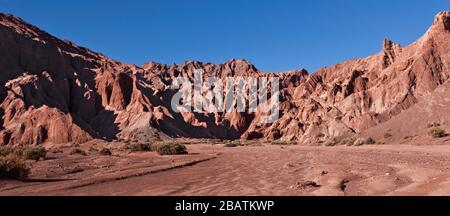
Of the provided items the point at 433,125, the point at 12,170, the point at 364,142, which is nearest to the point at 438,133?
the point at 433,125

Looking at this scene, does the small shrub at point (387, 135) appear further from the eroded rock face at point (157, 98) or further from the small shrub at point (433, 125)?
the eroded rock face at point (157, 98)

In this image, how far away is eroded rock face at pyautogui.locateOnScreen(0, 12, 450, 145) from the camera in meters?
65.2

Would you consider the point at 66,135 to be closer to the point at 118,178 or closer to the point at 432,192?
the point at 118,178

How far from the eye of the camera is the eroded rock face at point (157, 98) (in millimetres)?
65188

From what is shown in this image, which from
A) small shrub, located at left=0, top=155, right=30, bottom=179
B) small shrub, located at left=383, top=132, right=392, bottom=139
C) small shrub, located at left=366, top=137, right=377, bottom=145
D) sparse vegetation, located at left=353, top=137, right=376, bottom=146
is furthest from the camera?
sparse vegetation, located at left=353, top=137, right=376, bottom=146

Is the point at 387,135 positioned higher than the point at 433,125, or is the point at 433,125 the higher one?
the point at 433,125

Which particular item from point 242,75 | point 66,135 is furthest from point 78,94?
point 242,75

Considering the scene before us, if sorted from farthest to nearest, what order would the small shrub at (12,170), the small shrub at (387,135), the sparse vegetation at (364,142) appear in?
the sparse vegetation at (364,142) → the small shrub at (387,135) → the small shrub at (12,170)

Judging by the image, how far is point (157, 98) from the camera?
106625 millimetres

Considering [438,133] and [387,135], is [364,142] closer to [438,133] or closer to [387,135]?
[387,135]

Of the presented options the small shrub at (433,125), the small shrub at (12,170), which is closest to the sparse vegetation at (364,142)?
the small shrub at (433,125)

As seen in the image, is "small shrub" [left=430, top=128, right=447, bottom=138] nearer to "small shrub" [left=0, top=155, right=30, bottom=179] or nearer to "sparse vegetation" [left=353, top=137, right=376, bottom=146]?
"sparse vegetation" [left=353, top=137, right=376, bottom=146]

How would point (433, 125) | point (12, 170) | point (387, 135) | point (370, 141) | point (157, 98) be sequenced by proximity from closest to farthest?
→ point (12, 170) → point (433, 125) → point (370, 141) → point (387, 135) → point (157, 98)

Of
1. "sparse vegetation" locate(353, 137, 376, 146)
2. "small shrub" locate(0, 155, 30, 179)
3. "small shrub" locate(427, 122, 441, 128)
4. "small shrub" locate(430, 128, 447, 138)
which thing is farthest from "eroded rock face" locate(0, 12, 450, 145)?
"small shrub" locate(0, 155, 30, 179)
